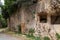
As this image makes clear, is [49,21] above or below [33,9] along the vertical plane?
below

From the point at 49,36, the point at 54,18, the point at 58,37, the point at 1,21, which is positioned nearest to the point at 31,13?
the point at 54,18

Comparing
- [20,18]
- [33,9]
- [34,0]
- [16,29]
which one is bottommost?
[16,29]

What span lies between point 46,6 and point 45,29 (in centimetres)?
163

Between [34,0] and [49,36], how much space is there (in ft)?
13.4

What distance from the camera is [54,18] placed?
1009 cm

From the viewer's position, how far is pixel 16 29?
613 inches

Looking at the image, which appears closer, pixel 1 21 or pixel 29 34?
pixel 29 34

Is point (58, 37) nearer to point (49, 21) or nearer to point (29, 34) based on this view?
point (49, 21)

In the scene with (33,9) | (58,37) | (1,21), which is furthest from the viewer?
(1,21)

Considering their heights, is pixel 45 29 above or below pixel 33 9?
below

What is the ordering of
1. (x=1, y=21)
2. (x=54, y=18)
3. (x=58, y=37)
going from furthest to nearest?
(x=1, y=21)
(x=54, y=18)
(x=58, y=37)

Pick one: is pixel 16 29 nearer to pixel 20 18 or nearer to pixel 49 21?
pixel 20 18

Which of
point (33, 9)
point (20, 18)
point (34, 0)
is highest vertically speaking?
point (34, 0)

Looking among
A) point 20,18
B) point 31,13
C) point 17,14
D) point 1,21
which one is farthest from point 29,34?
point 1,21
